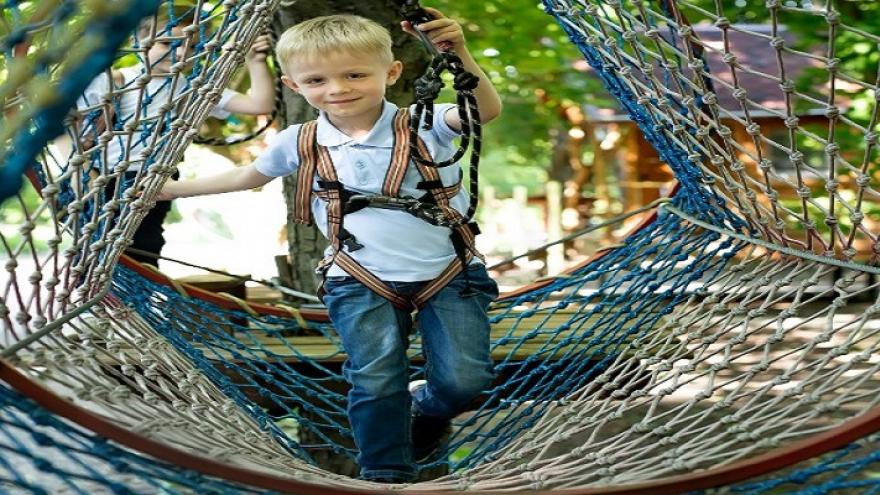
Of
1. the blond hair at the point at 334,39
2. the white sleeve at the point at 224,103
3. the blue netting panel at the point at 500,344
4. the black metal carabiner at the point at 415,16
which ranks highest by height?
the black metal carabiner at the point at 415,16

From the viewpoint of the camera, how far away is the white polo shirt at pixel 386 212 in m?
2.25

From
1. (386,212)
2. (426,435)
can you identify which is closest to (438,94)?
(386,212)

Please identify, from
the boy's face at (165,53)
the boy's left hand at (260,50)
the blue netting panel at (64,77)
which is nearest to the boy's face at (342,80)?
the boy's face at (165,53)

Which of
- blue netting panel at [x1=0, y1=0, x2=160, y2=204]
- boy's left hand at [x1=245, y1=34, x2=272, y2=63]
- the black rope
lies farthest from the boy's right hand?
blue netting panel at [x1=0, y1=0, x2=160, y2=204]

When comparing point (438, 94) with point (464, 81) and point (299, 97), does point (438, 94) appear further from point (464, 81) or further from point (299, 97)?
point (299, 97)

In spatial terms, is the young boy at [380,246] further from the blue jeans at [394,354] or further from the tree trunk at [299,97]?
the tree trunk at [299,97]

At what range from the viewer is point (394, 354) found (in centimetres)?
225

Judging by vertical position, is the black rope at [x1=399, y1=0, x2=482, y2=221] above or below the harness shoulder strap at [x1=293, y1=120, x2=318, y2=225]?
above

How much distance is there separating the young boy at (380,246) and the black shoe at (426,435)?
198 mm

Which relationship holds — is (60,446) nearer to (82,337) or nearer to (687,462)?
(82,337)

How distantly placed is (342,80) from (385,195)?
9.2 inches

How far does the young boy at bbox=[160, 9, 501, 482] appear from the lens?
2.20m

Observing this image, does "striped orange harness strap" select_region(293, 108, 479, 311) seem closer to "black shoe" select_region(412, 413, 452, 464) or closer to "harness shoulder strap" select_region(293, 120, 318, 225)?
"harness shoulder strap" select_region(293, 120, 318, 225)

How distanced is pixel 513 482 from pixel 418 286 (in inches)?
18.5
